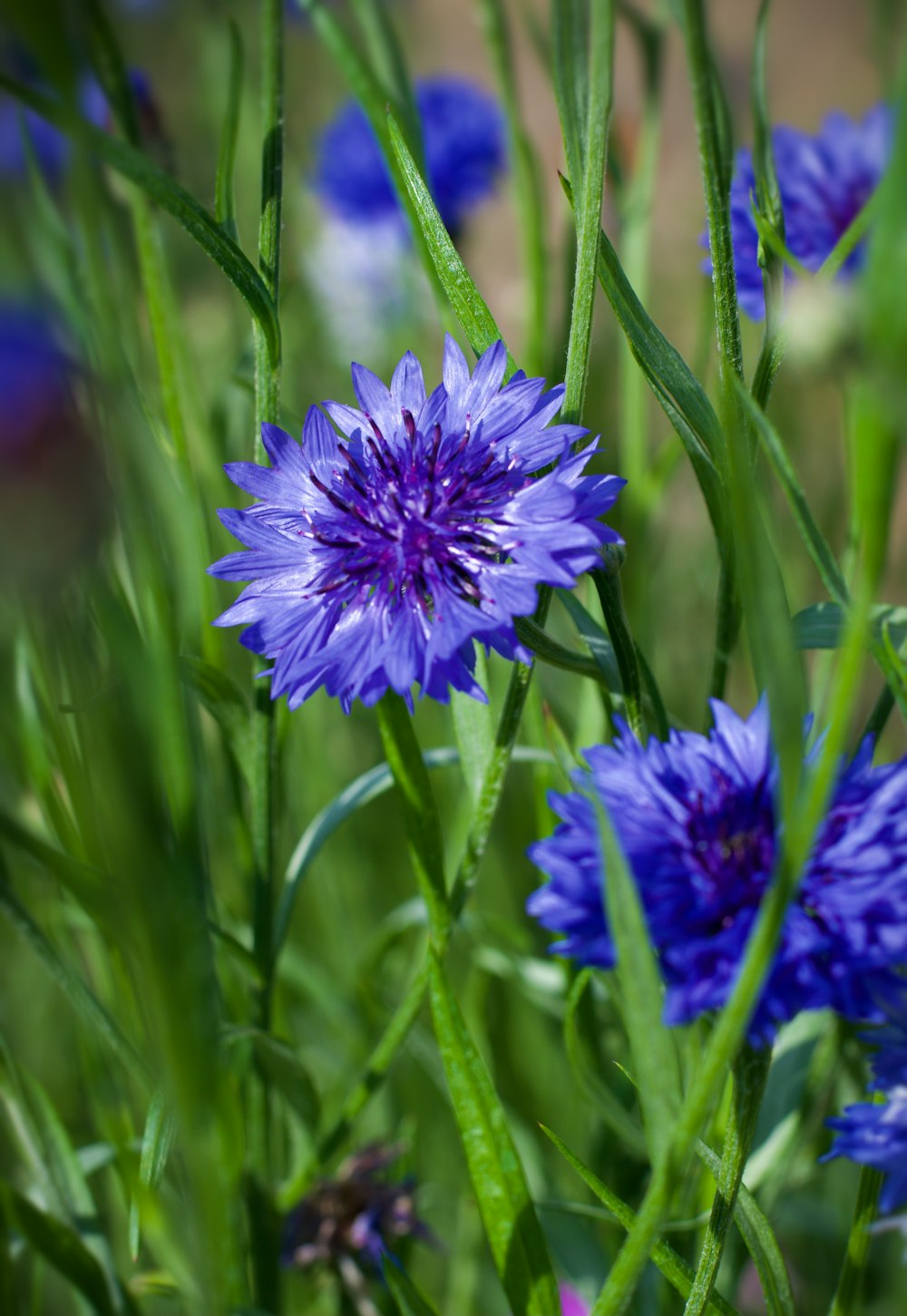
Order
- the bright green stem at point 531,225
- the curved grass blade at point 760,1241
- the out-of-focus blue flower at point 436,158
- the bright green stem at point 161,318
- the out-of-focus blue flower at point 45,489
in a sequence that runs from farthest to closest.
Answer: the out-of-focus blue flower at point 436,158 < the bright green stem at point 531,225 < the bright green stem at point 161,318 < the curved grass blade at point 760,1241 < the out-of-focus blue flower at point 45,489

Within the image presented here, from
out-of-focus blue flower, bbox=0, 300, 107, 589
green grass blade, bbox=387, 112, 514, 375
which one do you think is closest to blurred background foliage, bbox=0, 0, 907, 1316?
out-of-focus blue flower, bbox=0, 300, 107, 589

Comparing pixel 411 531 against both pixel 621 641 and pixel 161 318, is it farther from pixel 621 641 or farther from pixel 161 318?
pixel 161 318

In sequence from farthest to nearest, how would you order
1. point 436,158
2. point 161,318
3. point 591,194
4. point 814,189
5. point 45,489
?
point 436,158 → point 814,189 → point 161,318 → point 591,194 → point 45,489

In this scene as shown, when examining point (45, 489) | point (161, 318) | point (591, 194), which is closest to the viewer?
point (45, 489)

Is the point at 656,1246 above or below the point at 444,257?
below

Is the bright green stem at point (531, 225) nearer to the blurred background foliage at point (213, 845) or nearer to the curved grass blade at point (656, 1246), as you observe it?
the blurred background foliage at point (213, 845)

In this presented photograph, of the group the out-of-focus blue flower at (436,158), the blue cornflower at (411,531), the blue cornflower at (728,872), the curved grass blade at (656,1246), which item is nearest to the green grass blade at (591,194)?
the blue cornflower at (411,531)

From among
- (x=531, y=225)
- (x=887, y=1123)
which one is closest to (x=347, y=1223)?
(x=887, y=1123)
